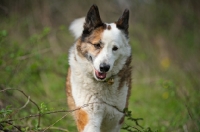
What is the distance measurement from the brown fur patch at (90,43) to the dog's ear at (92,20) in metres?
0.08

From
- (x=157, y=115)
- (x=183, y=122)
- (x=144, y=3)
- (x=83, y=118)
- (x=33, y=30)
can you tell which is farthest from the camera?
(x=144, y=3)

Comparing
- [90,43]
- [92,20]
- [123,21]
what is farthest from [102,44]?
[123,21]

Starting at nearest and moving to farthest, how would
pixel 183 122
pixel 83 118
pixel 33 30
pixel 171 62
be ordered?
pixel 83 118 < pixel 183 122 < pixel 33 30 < pixel 171 62

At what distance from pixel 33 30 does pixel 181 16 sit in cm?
525

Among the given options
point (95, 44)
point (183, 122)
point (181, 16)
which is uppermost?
point (181, 16)

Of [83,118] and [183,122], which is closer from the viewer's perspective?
[83,118]

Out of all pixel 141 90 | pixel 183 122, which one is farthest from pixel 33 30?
pixel 183 122

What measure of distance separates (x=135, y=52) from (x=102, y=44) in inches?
295

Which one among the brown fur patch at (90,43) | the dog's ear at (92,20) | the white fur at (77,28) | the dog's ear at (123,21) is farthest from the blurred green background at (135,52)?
the dog's ear at (123,21)

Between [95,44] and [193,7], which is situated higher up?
[193,7]

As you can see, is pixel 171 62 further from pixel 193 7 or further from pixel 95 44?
pixel 95 44

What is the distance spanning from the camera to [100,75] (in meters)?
4.61

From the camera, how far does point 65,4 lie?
11.4 m

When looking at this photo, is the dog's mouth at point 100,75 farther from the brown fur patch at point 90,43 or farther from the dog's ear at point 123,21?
the dog's ear at point 123,21
